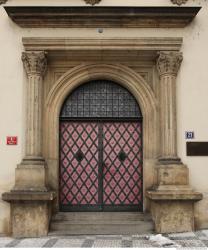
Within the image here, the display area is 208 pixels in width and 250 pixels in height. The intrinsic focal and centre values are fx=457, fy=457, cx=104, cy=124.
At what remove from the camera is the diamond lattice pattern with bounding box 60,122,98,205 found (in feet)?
35.3

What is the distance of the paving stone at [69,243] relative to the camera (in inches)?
346

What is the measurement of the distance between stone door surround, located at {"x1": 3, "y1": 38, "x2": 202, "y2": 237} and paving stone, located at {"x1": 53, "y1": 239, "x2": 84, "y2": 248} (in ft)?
2.33

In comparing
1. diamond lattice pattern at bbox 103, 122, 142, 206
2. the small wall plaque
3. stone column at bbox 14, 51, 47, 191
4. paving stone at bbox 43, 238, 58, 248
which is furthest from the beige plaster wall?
paving stone at bbox 43, 238, 58, 248

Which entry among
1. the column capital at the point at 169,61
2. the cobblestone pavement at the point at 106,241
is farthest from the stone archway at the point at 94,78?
the cobblestone pavement at the point at 106,241

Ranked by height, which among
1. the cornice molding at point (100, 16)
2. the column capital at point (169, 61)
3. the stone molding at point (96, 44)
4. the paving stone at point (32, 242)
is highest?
the cornice molding at point (100, 16)

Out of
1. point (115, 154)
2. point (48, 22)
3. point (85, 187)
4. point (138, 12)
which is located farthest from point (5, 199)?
point (138, 12)

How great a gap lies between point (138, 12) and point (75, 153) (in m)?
3.56

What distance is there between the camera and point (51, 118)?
10.6 meters

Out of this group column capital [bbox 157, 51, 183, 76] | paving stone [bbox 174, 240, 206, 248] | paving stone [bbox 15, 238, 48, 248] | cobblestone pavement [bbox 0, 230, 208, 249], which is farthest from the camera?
column capital [bbox 157, 51, 183, 76]

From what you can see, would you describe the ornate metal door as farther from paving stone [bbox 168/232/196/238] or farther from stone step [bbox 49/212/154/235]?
paving stone [bbox 168/232/196/238]

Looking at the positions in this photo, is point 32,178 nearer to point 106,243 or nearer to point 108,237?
point 108,237

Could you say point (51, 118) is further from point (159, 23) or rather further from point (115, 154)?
point (159, 23)

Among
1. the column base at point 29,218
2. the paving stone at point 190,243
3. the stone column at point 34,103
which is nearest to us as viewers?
the paving stone at point 190,243

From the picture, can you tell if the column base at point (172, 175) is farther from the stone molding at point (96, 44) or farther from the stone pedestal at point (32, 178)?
the stone molding at point (96, 44)
